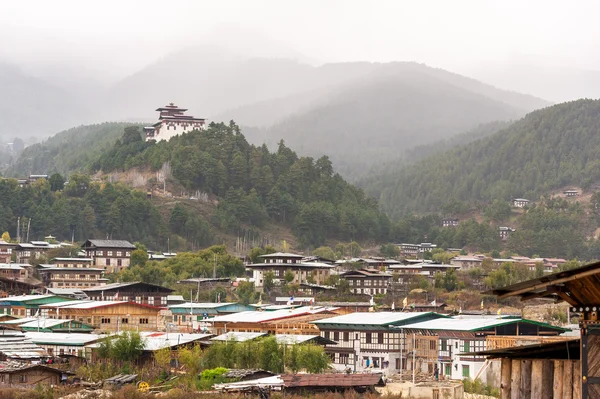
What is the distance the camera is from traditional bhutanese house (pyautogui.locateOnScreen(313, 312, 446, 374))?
40.5 m

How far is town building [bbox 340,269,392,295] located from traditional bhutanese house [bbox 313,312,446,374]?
25626mm

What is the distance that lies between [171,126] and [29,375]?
8351cm

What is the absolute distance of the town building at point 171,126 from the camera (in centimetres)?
11544

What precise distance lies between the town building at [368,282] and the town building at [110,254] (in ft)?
59.0

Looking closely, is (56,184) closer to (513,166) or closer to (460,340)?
(460,340)

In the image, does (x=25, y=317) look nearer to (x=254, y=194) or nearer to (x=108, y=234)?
(x=108, y=234)

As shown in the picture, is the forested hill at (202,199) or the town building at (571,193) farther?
the town building at (571,193)

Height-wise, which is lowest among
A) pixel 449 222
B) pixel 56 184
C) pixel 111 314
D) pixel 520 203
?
pixel 111 314

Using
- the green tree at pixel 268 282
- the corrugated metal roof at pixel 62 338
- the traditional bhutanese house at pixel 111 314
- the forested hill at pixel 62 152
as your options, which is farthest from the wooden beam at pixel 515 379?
the forested hill at pixel 62 152

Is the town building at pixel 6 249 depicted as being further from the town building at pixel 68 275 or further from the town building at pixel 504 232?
the town building at pixel 504 232

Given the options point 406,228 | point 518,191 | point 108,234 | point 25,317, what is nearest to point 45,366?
point 25,317

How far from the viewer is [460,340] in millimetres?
37500

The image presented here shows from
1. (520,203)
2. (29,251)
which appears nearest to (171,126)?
(29,251)

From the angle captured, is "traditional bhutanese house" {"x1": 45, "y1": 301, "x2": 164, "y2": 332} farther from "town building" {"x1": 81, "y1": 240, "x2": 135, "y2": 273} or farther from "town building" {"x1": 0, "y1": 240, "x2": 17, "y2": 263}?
"town building" {"x1": 0, "y1": 240, "x2": 17, "y2": 263}
